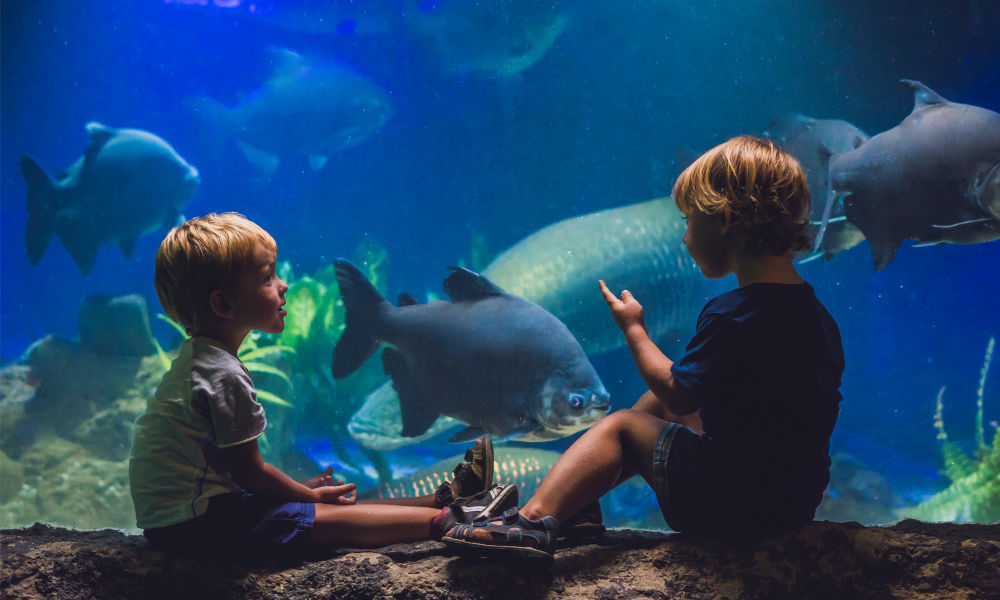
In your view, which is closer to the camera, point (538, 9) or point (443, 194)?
point (538, 9)

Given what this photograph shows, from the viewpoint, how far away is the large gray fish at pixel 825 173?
2.60 m

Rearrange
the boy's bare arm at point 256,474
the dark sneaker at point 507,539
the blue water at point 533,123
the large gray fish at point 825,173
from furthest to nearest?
the blue water at point 533,123
the large gray fish at point 825,173
the boy's bare arm at point 256,474
the dark sneaker at point 507,539

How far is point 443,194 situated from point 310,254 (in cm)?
233

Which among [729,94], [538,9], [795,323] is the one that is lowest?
[795,323]

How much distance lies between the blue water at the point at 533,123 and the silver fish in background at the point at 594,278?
562 millimetres

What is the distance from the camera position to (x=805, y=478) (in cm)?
126

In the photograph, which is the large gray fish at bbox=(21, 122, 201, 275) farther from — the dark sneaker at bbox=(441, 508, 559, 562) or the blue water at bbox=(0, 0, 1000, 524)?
the dark sneaker at bbox=(441, 508, 559, 562)

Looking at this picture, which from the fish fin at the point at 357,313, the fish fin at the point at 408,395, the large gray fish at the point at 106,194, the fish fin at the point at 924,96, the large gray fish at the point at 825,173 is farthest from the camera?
the large gray fish at the point at 106,194

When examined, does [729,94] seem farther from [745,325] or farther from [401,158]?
[745,325]

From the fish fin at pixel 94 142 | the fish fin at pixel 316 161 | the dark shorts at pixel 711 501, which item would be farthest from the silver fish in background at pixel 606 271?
the fish fin at pixel 316 161

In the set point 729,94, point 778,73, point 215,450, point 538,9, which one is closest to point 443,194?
point 538,9

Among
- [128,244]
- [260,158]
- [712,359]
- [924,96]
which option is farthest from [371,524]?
[260,158]

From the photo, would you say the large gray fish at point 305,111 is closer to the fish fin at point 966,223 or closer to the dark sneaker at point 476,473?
the fish fin at point 966,223

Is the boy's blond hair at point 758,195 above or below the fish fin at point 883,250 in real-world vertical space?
below
